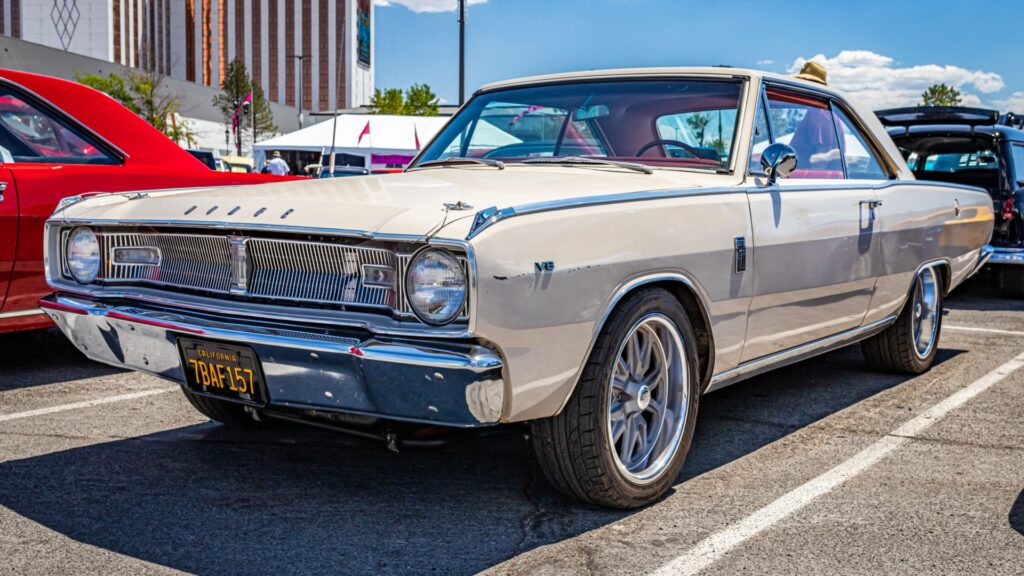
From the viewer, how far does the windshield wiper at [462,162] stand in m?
4.14

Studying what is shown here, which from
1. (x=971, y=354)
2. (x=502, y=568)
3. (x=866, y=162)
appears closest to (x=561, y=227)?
(x=502, y=568)

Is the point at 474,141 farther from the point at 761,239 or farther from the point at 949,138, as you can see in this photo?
the point at 949,138

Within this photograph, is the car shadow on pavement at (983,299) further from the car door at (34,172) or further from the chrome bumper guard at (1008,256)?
the car door at (34,172)

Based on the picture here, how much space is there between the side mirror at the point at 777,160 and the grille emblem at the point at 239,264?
201 cm

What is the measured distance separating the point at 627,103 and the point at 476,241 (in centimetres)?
181

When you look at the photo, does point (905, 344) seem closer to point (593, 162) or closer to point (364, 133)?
point (593, 162)

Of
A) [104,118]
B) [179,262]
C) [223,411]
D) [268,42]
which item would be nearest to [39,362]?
[104,118]

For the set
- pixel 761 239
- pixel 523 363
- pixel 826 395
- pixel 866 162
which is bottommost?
pixel 826 395

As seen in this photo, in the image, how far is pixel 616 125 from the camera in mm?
→ 4297

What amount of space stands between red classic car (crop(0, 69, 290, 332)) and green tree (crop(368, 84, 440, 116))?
6700cm

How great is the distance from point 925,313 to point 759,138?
2.16 m

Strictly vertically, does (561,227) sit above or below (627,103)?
below

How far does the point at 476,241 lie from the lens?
8.91 feet

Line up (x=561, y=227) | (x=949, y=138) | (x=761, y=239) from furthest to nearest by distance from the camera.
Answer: (x=949, y=138), (x=761, y=239), (x=561, y=227)
